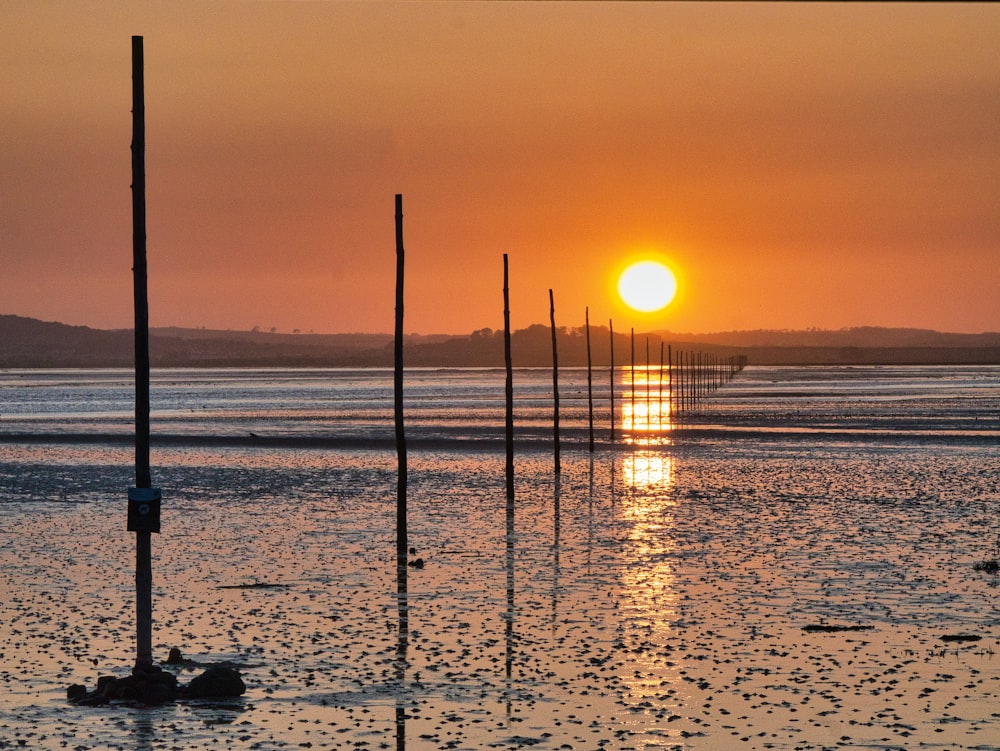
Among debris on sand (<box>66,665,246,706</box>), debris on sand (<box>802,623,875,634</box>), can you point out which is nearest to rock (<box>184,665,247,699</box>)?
debris on sand (<box>66,665,246,706</box>)

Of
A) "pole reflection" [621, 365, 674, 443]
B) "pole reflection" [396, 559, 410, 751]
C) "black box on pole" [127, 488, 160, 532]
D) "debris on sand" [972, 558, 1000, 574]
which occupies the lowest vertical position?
"pole reflection" [396, 559, 410, 751]

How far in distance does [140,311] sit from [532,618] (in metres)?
6.30

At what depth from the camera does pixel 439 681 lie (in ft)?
47.4

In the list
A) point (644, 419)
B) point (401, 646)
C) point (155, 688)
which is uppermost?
point (644, 419)

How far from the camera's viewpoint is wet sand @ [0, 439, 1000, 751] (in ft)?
41.5

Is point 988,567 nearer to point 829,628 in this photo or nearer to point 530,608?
point 829,628

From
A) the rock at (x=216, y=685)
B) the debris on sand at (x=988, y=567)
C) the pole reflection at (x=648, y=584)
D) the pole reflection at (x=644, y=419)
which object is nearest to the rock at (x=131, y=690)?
the rock at (x=216, y=685)

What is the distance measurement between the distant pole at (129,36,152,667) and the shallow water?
1103mm

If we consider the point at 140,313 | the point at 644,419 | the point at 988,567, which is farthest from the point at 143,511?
the point at 644,419

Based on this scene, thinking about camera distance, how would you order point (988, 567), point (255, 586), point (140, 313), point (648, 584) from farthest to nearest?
point (988, 567)
point (255, 586)
point (648, 584)
point (140, 313)

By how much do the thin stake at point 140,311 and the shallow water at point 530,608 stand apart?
1061 mm

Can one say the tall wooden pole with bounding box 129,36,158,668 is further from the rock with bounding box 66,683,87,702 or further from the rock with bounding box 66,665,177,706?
the rock with bounding box 66,683,87,702

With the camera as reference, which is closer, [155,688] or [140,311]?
[155,688]

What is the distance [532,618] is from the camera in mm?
17891
